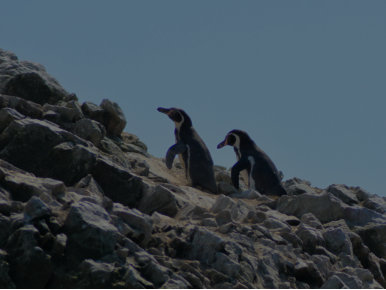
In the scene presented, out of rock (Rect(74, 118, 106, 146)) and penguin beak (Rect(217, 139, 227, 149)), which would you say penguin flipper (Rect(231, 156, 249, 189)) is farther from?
rock (Rect(74, 118, 106, 146))

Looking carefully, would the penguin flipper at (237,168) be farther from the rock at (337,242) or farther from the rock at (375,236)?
the rock at (337,242)

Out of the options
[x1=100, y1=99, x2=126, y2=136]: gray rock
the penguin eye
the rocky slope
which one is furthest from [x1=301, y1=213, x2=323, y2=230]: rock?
the penguin eye

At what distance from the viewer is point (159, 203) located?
372 inches

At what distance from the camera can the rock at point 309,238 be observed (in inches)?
386

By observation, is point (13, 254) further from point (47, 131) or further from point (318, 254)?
point (318, 254)

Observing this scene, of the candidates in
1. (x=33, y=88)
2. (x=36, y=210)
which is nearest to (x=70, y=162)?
(x=36, y=210)

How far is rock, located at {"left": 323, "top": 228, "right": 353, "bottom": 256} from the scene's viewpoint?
10195 mm

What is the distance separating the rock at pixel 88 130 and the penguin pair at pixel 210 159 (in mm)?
2934

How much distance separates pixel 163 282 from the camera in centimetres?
687

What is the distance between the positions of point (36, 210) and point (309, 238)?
4195mm

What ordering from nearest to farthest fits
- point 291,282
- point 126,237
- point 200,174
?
point 126,237, point 291,282, point 200,174

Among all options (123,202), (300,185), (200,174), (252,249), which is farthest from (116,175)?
(300,185)

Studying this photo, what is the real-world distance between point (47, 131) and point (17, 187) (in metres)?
2.03

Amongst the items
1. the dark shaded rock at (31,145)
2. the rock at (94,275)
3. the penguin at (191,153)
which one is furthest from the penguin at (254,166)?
the rock at (94,275)
